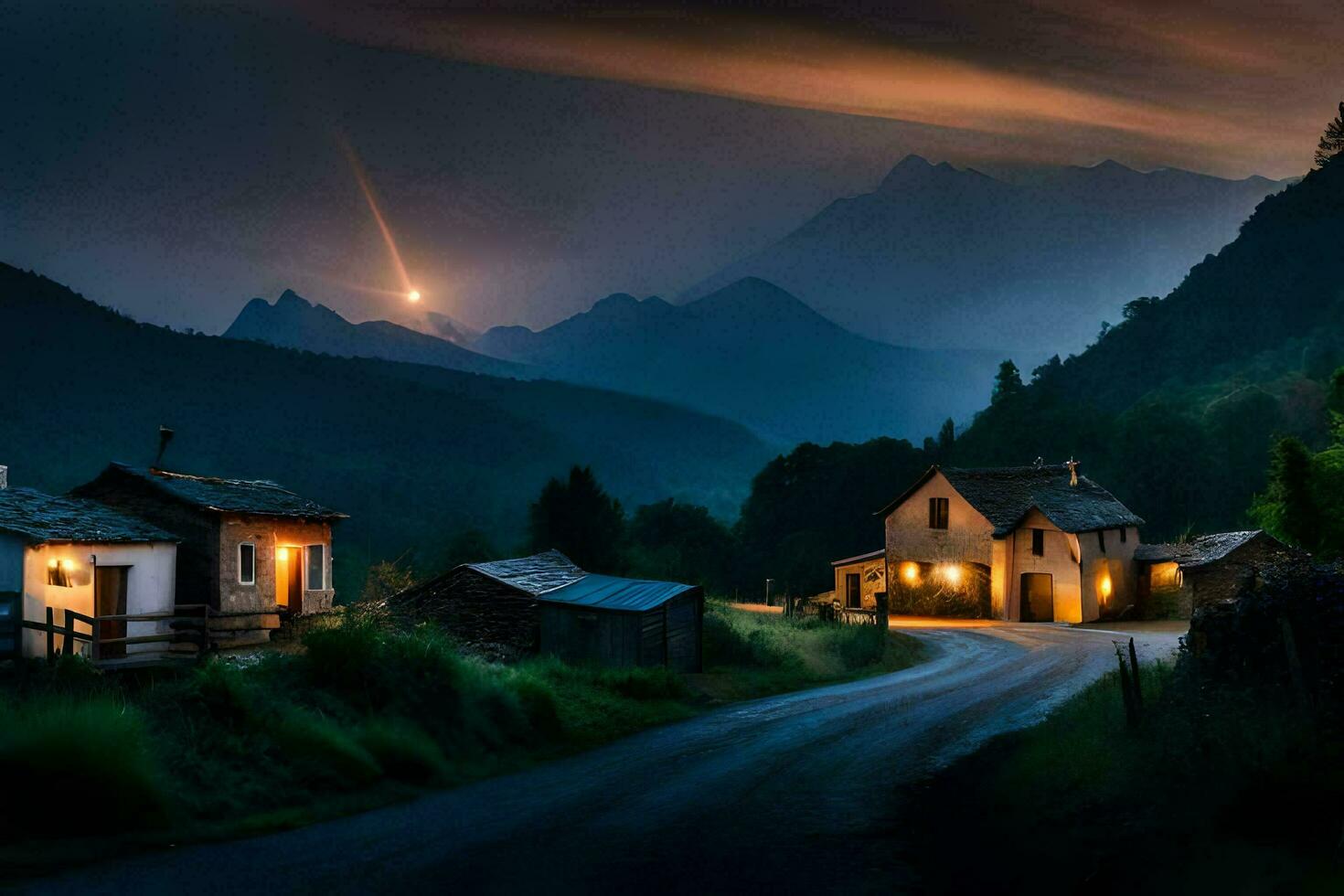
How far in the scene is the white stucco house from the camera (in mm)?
27047

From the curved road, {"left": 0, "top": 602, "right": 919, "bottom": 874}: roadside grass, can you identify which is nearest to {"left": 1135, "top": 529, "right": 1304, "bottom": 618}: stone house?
the curved road

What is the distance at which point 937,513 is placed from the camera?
61.5 m

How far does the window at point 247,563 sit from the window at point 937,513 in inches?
1453

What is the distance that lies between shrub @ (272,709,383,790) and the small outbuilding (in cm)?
1308

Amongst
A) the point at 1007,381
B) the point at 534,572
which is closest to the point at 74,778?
the point at 534,572

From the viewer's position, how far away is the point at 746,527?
108688mm

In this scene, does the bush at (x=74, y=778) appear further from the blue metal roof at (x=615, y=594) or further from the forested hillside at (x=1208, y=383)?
the forested hillside at (x=1208, y=383)

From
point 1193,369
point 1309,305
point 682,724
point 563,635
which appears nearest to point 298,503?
point 563,635

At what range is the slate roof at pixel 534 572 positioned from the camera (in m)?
32.2

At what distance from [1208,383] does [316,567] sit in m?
99.5

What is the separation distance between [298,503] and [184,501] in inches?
199

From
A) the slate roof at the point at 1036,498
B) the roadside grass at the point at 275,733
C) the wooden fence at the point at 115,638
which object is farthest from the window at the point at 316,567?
the slate roof at the point at 1036,498

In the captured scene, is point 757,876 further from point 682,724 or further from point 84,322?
point 84,322

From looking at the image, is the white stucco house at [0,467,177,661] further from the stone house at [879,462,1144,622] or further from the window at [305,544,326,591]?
the stone house at [879,462,1144,622]
